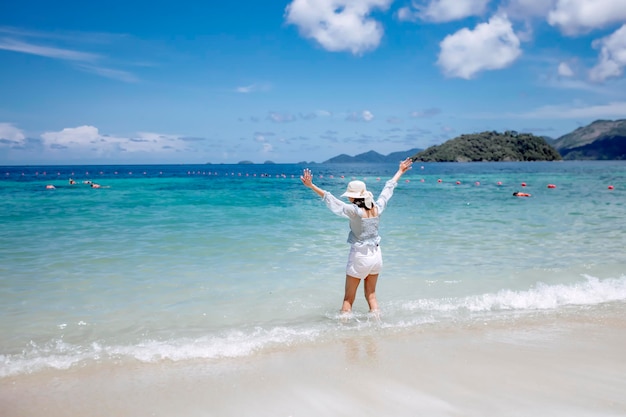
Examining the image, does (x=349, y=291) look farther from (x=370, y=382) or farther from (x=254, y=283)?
(x=254, y=283)

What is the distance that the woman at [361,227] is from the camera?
6.71m

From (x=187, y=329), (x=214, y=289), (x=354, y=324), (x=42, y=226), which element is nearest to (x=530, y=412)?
(x=354, y=324)

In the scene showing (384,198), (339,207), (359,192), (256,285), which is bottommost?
(256,285)

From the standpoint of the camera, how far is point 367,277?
734cm

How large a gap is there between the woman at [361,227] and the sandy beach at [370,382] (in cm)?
103

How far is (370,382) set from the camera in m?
5.04

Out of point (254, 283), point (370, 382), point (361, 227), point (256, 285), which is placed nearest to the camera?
point (370, 382)

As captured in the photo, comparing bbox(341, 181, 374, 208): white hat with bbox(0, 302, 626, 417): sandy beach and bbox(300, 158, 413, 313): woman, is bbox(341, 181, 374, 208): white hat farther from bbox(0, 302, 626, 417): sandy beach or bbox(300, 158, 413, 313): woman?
bbox(0, 302, 626, 417): sandy beach

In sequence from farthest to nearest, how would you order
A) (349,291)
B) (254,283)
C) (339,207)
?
(254,283), (349,291), (339,207)

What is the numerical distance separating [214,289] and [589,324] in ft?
21.6

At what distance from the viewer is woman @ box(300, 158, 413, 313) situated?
6715mm

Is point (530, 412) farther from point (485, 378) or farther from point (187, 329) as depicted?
point (187, 329)

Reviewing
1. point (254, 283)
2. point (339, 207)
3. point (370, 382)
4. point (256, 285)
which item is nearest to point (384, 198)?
point (339, 207)

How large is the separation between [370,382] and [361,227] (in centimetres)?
248
